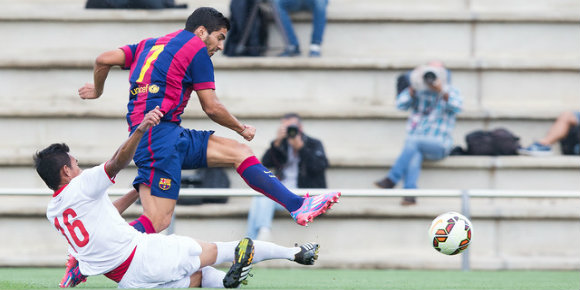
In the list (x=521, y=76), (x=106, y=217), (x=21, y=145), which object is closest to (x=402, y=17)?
(x=521, y=76)

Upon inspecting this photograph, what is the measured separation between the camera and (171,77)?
21.1 feet

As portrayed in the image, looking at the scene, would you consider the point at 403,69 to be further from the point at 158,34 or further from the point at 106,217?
the point at 106,217

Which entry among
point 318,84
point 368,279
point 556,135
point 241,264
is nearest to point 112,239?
point 241,264

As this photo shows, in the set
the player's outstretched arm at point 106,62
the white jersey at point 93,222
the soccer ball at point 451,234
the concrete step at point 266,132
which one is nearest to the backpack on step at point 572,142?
the concrete step at point 266,132

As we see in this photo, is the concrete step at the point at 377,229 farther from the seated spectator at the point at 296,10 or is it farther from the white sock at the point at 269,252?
the white sock at the point at 269,252

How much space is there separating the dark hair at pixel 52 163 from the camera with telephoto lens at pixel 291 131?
4.47 metres

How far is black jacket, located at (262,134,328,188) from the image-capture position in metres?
10.3

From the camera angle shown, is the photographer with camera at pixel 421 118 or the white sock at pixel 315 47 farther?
the white sock at pixel 315 47

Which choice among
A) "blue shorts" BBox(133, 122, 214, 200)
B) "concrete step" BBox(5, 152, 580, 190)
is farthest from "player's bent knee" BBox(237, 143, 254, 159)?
"concrete step" BBox(5, 152, 580, 190)

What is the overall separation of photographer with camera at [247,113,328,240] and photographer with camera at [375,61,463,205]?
87 centimetres

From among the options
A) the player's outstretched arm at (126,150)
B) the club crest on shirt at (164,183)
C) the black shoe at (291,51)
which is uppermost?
the black shoe at (291,51)

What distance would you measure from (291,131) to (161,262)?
4366 millimetres

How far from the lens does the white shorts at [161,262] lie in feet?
19.7

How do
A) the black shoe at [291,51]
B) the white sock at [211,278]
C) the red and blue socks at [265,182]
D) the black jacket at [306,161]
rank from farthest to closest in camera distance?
1. the black shoe at [291,51]
2. the black jacket at [306,161]
3. the red and blue socks at [265,182]
4. the white sock at [211,278]
